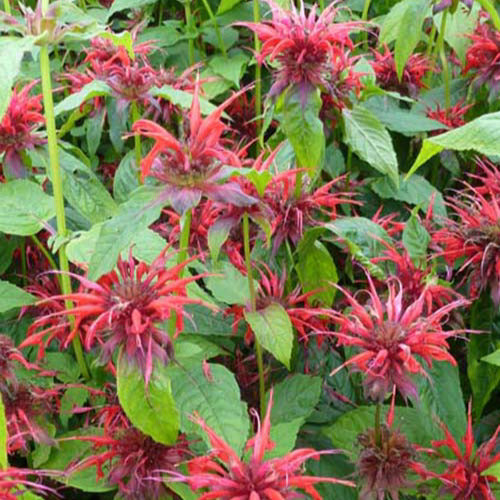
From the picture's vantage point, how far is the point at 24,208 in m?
0.98

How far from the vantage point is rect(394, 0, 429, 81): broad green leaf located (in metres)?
1.25

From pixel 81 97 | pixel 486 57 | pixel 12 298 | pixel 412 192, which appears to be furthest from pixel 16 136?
pixel 486 57

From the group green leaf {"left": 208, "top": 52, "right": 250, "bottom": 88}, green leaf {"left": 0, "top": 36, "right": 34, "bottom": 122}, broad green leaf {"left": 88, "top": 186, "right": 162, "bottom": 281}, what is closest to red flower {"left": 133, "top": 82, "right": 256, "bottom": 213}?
broad green leaf {"left": 88, "top": 186, "right": 162, "bottom": 281}

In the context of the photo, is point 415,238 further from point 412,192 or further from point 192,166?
point 192,166

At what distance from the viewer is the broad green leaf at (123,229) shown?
0.71 m

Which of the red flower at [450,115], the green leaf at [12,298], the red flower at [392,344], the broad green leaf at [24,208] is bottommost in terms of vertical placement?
the red flower at [450,115]

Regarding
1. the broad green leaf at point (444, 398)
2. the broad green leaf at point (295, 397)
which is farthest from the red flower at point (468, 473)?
the broad green leaf at point (295, 397)

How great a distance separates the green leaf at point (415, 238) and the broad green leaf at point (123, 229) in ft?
1.25

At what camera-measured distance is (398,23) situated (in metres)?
1.39

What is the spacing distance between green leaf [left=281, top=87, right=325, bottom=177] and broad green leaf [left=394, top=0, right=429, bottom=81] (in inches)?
15.0

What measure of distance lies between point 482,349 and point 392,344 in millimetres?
266

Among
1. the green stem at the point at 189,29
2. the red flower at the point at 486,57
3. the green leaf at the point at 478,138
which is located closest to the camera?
the green leaf at the point at 478,138

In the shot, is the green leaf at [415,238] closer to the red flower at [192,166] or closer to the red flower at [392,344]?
the red flower at [392,344]

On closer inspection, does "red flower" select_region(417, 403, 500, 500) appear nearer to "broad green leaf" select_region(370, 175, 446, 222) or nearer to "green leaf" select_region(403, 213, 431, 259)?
"green leaf" select_region(403, 213, 431, 259)
